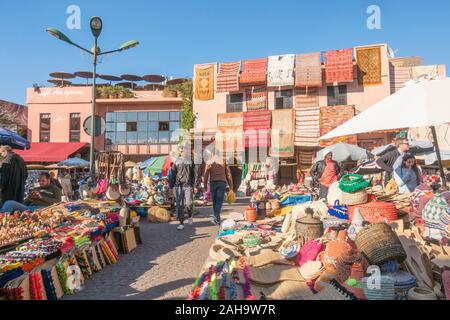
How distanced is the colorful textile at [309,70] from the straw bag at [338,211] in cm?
1536

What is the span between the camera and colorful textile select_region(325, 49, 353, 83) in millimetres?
18797

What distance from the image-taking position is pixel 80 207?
614 cm

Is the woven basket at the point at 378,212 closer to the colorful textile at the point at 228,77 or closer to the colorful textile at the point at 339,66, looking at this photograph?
the colorful textile at the point at 339,66

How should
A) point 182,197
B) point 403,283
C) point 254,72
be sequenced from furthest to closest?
1. point 254,72
2. point 182,197
3. point 403,283

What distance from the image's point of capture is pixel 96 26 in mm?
9695

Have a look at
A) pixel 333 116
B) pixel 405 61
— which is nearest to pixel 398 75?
pixel 405 61

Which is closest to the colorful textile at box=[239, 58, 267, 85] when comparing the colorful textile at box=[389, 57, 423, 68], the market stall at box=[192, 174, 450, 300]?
the colorful textile at box=[389, 57, 423, 68]

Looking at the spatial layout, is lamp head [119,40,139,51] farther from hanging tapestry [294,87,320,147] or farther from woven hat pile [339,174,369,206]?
hanging tapestry [294,87,320,147]

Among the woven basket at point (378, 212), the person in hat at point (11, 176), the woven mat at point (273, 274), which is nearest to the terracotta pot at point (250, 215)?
the woven basket at point (378, 212)

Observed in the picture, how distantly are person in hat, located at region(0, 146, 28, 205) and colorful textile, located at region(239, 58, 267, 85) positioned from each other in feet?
52.0

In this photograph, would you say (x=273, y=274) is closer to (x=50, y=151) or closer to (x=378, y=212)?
(x=378, y=212)

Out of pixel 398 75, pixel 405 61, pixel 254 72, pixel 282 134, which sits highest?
pixel 405 61

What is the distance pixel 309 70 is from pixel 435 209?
16.8 m
